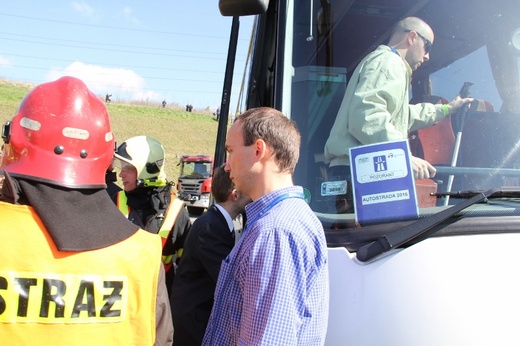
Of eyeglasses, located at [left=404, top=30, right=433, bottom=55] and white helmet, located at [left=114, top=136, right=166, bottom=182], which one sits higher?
eyeglasses, located at [left=404, top=30, right=433, bottom=55]

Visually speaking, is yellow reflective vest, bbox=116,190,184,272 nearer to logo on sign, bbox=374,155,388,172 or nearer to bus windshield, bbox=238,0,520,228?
bus windshield, bbox=238,0,520,228

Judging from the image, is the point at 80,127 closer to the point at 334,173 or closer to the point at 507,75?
the point at 334,173

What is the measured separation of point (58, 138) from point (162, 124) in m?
49.9

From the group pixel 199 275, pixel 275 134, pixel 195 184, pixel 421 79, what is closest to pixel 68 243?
pixel 275 134

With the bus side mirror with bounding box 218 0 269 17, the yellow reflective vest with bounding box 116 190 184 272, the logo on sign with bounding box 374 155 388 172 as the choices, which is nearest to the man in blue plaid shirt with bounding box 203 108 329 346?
the logo on sign with bounding box 374 155 388 172

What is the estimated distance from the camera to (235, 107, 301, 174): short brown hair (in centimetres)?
165

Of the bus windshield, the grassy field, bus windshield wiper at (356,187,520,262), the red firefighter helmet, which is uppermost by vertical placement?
the grassy field

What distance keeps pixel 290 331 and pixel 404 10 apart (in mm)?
1788

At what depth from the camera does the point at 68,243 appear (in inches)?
55.7

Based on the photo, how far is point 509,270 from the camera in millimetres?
1547

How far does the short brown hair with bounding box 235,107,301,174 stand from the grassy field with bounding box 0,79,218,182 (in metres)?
34.8

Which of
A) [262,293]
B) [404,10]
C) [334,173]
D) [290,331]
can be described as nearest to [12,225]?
[262,293]

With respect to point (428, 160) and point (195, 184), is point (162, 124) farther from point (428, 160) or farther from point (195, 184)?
point (428, 160)

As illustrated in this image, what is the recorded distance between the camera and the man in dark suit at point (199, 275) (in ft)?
7.42
